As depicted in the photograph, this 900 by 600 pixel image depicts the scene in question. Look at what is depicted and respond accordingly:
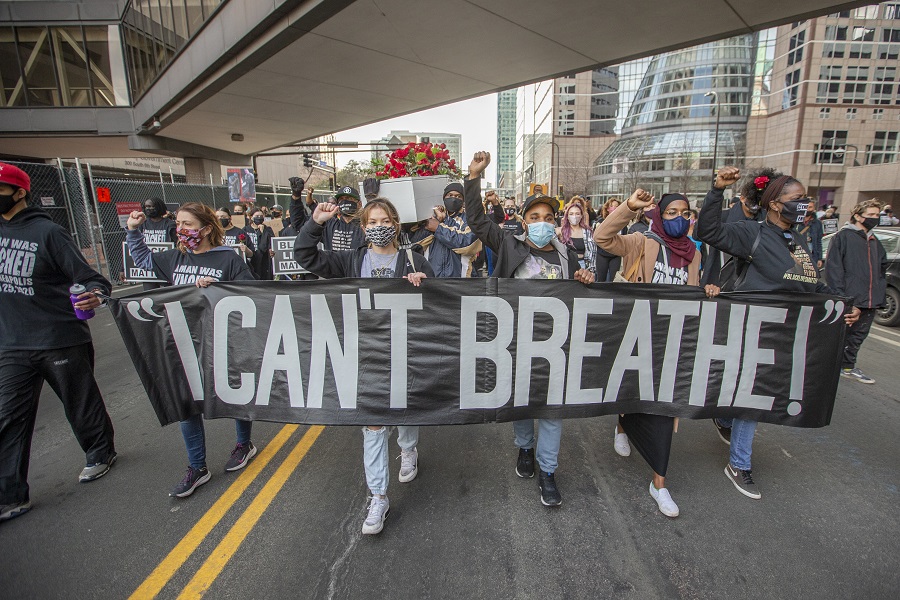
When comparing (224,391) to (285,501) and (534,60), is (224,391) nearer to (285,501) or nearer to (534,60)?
(285,501)

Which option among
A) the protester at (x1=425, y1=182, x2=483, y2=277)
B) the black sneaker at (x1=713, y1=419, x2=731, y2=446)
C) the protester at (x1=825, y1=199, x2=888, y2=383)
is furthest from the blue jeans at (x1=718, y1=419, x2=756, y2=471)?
the protester at (x1=425, y1=182, x2=483, y2=277)

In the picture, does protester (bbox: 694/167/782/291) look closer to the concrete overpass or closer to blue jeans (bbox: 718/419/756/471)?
blue jeans (bbox: 718/419/756/471)

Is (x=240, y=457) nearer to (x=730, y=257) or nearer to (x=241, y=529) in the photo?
(x=241, y=529)

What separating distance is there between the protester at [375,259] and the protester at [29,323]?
1421mm

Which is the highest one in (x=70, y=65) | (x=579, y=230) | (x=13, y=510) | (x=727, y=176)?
(x=70, y=65)

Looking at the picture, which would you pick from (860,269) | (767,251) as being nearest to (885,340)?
(860,269)

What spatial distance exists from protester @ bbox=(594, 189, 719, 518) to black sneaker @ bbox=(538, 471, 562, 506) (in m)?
0.67

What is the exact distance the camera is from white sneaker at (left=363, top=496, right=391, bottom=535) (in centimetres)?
257

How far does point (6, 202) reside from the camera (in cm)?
286

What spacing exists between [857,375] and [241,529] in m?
6.76

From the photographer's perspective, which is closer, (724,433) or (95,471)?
(95,471)

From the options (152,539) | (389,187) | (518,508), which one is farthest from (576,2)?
(152,539)

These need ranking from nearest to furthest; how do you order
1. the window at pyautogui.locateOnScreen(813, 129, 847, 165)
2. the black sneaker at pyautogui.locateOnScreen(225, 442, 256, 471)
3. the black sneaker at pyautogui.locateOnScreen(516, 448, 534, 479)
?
1. the black sneaker at pyautogui.locateOnScreen(516, 448, 534, 479)
2. the black sneaker at pyautogui.locateOnScreen(225, 442, 256, 471)
3. the window at pyautogui.locateOnScreen(813, 129, 847, 165)

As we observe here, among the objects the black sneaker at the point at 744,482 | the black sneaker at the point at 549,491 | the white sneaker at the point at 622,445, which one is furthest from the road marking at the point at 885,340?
the black sneaker at the point at 549,491
